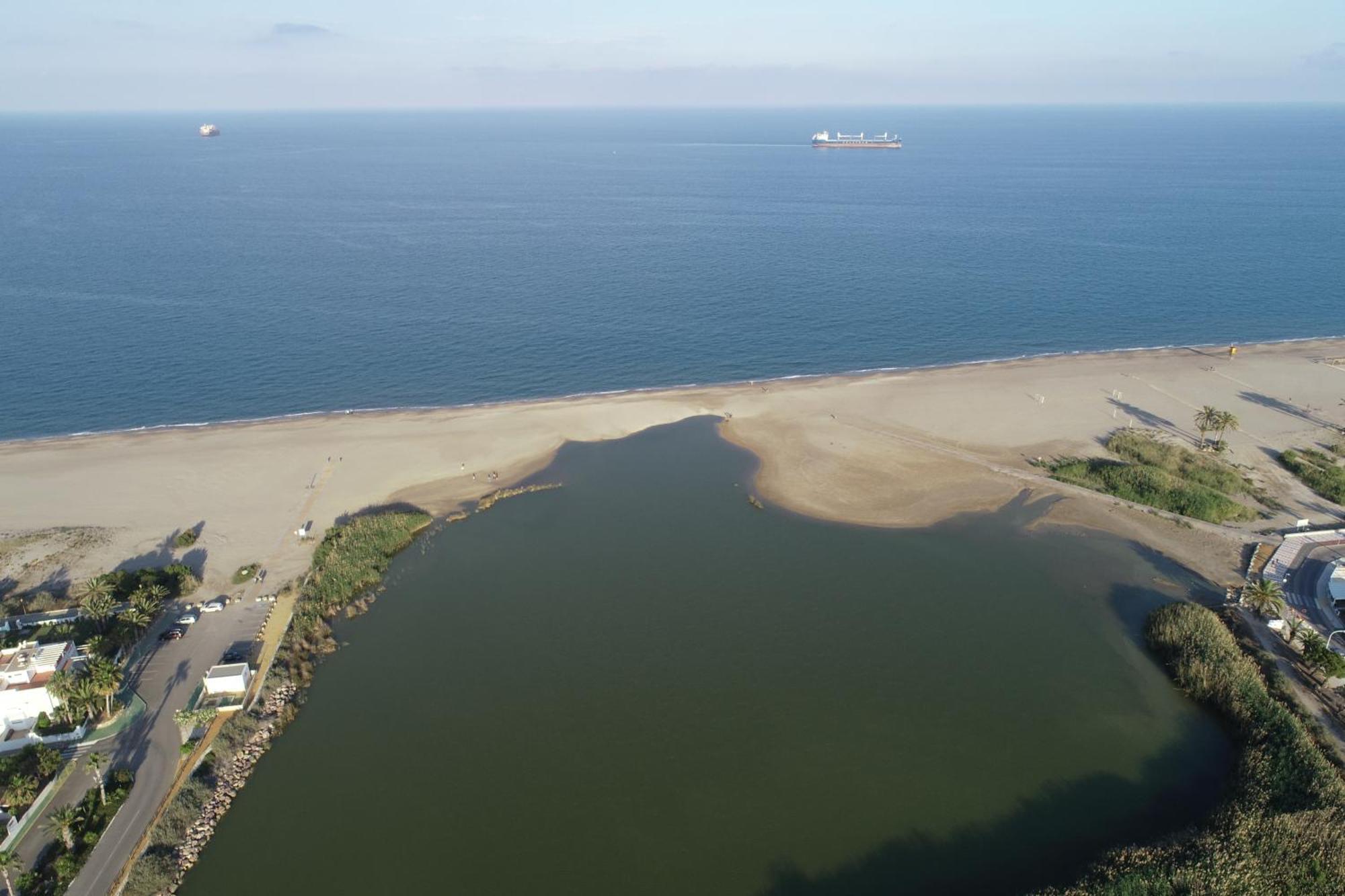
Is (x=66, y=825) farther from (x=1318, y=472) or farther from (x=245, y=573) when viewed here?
(x=1318, y=472)

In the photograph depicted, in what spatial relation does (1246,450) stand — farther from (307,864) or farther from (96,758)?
(96,758)

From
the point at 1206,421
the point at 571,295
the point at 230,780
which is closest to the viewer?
the point at 230,780

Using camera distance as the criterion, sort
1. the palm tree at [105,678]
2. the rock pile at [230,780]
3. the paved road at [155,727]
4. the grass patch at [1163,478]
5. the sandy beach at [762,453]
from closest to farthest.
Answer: the paved road at [155,727]
the rock pile at [230,780]
the palm tree at [105,678]
the sandy beach at [762,453]
the grass patch at [1163,478]

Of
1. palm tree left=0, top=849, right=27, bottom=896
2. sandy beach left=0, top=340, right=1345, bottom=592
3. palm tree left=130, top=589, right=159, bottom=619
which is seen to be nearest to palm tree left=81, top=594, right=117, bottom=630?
palm tree left=130, top=589, right=159, bottom=619

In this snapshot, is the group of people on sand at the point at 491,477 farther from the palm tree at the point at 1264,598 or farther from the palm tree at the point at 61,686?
the palm tree at the point at 1264,598

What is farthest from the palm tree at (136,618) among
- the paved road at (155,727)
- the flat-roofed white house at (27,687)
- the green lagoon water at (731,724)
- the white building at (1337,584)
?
the white building at (1337,584)

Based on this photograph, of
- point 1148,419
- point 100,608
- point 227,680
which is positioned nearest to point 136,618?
point 100,608

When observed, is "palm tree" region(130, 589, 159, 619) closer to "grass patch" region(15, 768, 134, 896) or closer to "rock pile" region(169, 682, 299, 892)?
"rock pile" region(169, 682, 299, 892)
